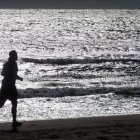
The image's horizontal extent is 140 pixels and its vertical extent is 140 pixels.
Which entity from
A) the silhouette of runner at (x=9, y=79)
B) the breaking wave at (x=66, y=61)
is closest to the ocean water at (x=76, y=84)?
the breaking wave at (x=66, y=61)

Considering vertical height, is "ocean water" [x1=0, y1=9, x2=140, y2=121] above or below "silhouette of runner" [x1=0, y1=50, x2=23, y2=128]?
above

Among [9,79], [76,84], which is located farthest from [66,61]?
[9,79]

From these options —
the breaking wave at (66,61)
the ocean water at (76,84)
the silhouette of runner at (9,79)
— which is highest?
the breaking wave at (66,61)

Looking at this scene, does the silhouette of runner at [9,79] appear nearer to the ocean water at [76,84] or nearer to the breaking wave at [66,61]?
the ocean water at [76,84]

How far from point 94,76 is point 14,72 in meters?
21.6

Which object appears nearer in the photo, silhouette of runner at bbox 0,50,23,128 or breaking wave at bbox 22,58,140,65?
→ silhouette of runner at bbox 0,50,23,128

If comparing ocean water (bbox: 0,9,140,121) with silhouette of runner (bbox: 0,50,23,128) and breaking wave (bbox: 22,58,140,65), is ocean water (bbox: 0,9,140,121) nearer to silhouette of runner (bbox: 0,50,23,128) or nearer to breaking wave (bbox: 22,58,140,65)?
breaking wave (bbox: 22,58,140,65)

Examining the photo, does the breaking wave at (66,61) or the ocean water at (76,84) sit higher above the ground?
the breaking wave at (66,61)

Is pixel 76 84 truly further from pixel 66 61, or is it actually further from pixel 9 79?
pixel 66 61

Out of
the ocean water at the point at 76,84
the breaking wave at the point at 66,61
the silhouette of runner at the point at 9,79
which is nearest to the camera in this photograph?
the silhouette of runner at the point at 9,79

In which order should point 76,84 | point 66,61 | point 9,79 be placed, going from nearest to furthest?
point 9,79
point 76,84
point 66,61

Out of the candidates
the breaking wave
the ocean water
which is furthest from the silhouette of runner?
the breaking wave

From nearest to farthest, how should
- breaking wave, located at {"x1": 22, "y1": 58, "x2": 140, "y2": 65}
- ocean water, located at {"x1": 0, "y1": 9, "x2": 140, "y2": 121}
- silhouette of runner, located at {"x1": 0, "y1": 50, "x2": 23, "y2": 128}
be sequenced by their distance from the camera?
silhouette of runner, located at {"x1": 0, "y1": 50, "x2": 23, "y2": 128}
ocean water, located at {"x1": 0, "y1": 9, "x2": 140, "y2": 121}
breaking wave, located at {"x1": 22, "y1": 58, "x2": 140, "y2": 65}

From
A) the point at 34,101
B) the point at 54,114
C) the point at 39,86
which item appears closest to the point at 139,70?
the point at 39,86
